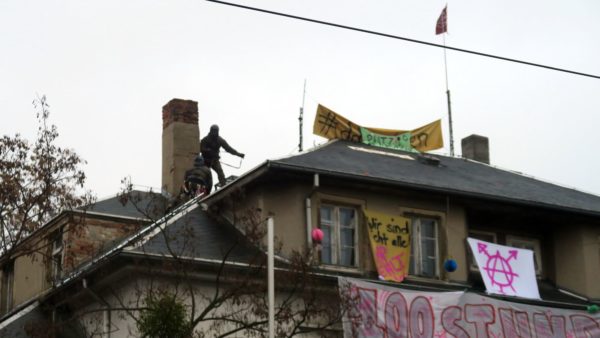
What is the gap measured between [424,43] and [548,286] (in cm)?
1143

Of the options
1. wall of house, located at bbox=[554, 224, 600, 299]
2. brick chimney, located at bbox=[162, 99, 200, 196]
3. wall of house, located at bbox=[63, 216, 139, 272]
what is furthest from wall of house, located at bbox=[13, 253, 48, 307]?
wall of house, located at bbox=[554, 224, 600, 299]

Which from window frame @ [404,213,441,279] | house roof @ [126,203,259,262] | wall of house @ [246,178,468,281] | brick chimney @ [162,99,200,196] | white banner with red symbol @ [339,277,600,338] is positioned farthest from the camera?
brick chimney @ [162,99,200,196]

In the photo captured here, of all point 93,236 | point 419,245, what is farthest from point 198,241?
point 93,236

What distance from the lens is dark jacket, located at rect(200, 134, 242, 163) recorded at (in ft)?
109

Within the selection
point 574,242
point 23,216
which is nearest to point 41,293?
point 23,216

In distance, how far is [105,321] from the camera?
2625 centimetres

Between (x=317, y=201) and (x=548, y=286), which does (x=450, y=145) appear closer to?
(x=548, y=286)

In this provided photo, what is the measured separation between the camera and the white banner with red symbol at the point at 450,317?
1040 inches

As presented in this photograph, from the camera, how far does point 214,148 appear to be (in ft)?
109

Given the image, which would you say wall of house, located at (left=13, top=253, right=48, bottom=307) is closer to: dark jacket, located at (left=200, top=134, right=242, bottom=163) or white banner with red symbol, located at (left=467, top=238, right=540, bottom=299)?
dark jacket, located at (left=200, top=134, right=242, bottom=163)

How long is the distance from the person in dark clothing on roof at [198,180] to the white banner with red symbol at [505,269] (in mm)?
6552

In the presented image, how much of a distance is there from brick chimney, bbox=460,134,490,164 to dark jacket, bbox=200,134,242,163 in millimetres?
6982

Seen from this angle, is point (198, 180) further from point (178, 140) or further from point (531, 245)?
point (531, 245)

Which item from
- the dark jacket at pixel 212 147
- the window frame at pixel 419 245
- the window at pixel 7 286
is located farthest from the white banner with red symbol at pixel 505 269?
the window at pixel 7 286
